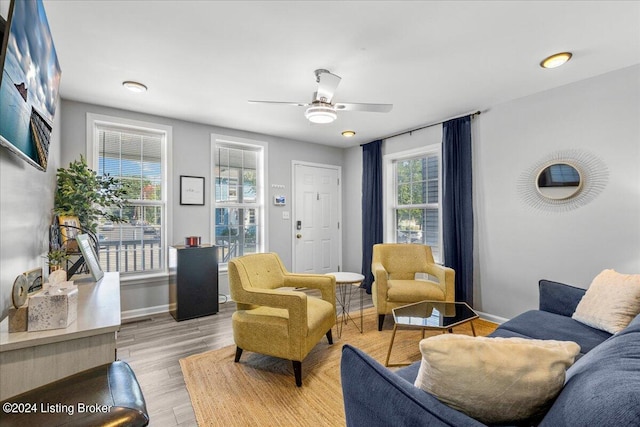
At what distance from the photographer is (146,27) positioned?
203 centimetres

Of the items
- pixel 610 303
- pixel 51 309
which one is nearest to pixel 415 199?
pixel 610 303

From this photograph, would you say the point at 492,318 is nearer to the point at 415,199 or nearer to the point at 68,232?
the point at 415,199

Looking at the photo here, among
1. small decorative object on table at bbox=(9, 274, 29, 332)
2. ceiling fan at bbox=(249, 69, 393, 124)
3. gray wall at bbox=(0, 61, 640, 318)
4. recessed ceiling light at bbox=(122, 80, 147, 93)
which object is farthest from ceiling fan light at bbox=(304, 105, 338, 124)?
small decorative object on table at bbox=(9, 274, 29, 332)

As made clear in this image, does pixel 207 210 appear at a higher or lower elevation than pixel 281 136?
lower

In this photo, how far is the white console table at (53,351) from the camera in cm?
114

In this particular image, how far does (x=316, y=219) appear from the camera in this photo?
5.27 metres

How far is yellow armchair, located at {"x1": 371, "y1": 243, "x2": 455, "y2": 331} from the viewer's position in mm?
3107

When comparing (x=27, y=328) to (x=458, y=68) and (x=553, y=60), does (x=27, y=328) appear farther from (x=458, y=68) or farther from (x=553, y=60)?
(x=553, y=60)

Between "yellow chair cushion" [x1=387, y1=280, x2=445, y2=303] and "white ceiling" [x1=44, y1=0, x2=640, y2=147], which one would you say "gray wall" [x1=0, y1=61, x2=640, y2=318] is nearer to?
"white ceiling" [x1=44, y1=0, x2=640, y2=147]

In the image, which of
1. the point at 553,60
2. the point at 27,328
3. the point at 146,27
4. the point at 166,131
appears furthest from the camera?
the point at 166,131

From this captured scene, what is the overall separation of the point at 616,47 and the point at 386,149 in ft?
9.22

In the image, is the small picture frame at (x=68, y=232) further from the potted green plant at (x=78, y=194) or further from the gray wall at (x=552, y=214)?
the gray wall at (x=552, y=214)

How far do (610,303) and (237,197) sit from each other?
416 cm

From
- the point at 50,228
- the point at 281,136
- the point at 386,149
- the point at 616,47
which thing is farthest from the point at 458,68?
the point at 50,228
